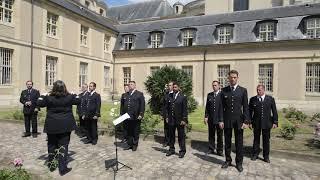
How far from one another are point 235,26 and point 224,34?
1.08 meters

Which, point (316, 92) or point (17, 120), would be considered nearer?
point (17, 120)

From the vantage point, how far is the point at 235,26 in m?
24.5

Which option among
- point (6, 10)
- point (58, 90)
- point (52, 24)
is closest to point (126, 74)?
point (52, 24)

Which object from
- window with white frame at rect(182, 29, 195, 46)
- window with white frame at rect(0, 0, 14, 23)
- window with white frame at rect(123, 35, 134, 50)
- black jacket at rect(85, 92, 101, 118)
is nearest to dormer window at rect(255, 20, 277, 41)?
window with white frame at rect(182, 29, 195, 46)

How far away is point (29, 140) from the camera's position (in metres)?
9.05

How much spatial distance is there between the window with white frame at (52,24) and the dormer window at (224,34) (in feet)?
41.7

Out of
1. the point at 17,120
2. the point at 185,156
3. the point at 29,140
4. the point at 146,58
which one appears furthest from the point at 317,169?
the point at 146,58

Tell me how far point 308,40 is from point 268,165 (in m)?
16.9

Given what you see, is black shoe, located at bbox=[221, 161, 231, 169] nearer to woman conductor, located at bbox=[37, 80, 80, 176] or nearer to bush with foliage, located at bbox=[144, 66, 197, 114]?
woman conductor, located at bbox=[37, 80, 80, 176]

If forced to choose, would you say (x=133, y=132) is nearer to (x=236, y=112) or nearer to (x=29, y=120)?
(x=236, y=112)

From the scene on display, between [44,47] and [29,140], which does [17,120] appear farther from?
[44,47]

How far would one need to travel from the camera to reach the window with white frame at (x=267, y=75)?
22938mm

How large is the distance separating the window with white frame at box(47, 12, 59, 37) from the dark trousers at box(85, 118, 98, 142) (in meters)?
14.8

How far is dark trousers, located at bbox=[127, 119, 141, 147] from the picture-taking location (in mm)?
8242
